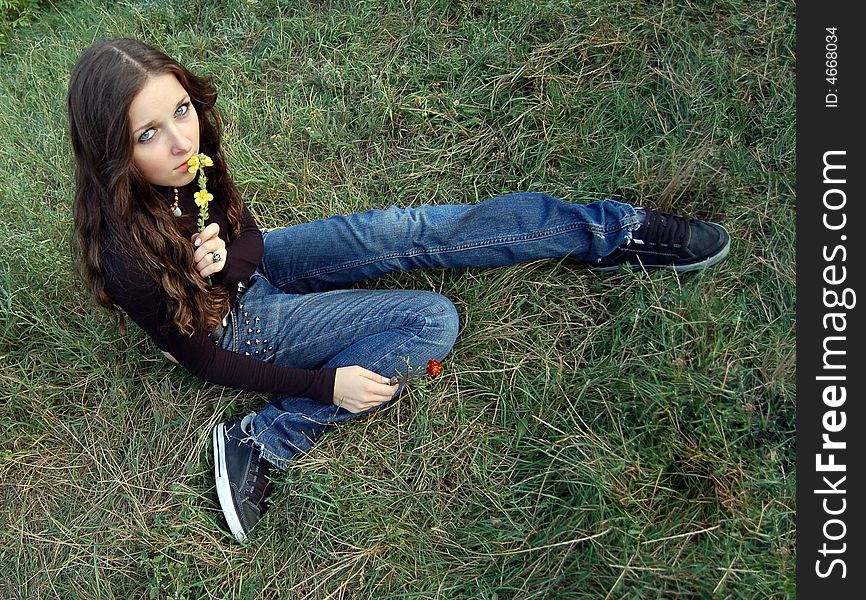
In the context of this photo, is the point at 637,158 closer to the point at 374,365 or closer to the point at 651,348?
the point at 651,348

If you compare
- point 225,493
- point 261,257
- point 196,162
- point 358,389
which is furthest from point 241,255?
point 225,493

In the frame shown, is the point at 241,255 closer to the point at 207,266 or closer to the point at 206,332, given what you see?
the point at 207,266

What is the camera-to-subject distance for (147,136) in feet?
5.42

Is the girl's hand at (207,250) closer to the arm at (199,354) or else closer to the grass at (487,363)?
the arm at (199,354)

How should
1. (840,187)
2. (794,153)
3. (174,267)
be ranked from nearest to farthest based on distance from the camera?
(174,267) → (840,187) → (794,153)

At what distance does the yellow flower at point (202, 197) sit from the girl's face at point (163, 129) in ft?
0.22

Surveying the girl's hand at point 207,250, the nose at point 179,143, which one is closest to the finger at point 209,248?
the girl's hand at point 207,250

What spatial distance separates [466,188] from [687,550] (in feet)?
5.25

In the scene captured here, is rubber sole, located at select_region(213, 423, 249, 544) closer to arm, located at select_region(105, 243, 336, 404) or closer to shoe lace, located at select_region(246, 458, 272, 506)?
shoe lace, located at select_region(246, 458, 272, 506)

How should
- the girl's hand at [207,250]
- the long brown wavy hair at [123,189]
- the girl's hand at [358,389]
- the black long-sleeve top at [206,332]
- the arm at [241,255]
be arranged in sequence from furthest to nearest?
the girl's hand at [358,389] < the arm at [241,255] < the girl's hand at [207,250] < the black long-sleeve top at [206,332] < the long brown wavy hair at [123,189]

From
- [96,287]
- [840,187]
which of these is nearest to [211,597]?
[96,287]

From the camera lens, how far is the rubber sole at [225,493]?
6.93ft

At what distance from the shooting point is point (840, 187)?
219 centimetres

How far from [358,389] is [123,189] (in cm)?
91
